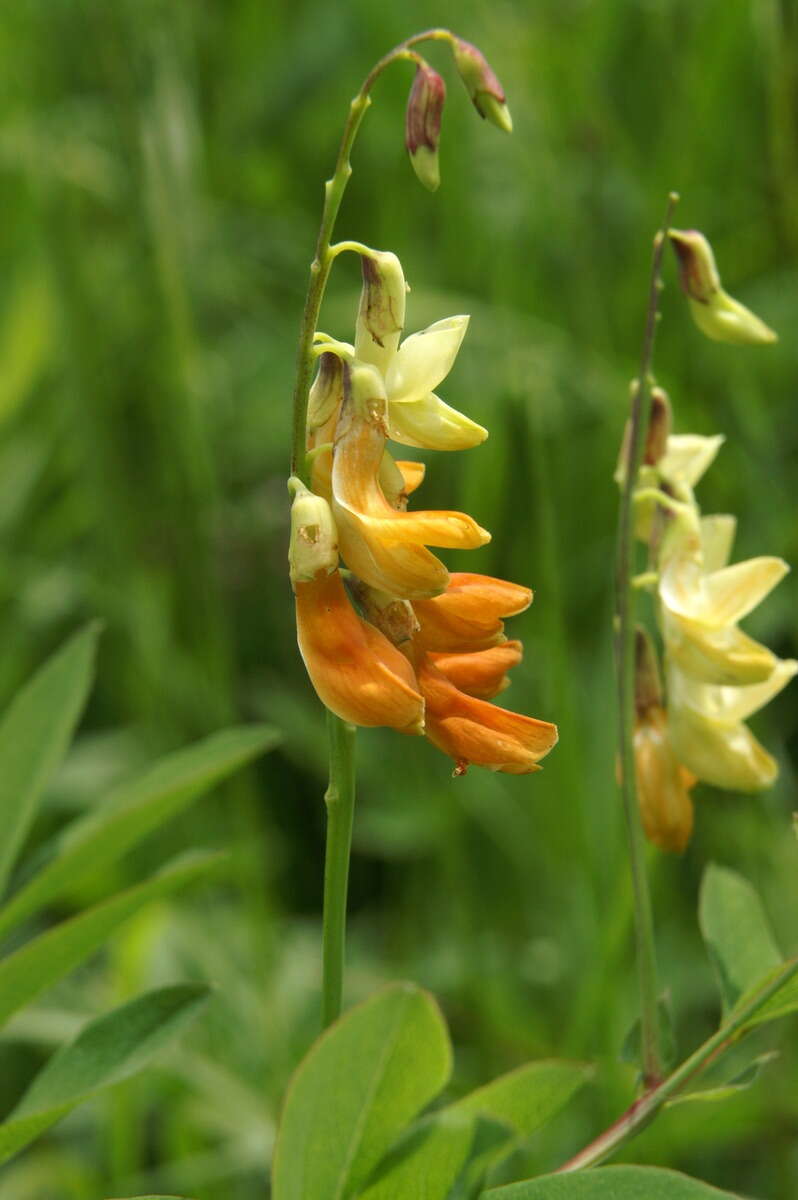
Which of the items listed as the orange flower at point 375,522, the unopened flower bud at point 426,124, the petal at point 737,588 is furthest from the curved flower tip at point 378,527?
the petal at point 737,588

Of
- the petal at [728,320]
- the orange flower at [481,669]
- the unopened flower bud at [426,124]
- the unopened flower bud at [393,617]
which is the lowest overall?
the orange flower at [481,669]

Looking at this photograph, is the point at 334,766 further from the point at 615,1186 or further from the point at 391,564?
the point at 615,1186

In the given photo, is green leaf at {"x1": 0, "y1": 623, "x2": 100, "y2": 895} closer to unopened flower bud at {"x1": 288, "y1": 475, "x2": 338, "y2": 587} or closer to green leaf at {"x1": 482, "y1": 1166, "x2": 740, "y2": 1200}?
unopened flower bud at {"x1": 288, "y1": 475, "x2": 338, "y2": 587}

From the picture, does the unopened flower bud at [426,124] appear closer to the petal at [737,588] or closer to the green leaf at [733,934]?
the petal at [737,588]

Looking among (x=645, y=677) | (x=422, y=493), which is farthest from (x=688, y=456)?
(x=422, y=493)

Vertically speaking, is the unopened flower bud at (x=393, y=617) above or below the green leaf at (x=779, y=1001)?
above

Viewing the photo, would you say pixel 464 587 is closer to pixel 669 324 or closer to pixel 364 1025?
pixel 364 1025

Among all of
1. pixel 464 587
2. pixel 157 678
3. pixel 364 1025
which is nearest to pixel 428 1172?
pixel 364 1025
